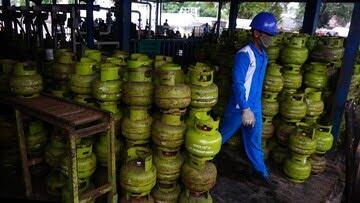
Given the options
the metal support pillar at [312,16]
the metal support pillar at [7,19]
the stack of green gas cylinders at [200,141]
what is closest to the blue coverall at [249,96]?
the stack of green gas cylinders at [200,141]

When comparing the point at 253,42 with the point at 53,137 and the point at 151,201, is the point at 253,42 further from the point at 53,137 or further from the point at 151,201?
the point at 53,137

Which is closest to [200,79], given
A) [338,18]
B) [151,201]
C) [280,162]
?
[151,201]

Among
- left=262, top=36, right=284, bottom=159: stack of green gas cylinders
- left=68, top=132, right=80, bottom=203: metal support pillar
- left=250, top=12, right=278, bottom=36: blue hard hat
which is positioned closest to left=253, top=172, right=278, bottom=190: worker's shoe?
left=262, top=36, right=284, bottom=159: stack of green gas cylinders

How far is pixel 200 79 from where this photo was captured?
2969mm

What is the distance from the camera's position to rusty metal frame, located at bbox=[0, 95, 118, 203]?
89.4 inches

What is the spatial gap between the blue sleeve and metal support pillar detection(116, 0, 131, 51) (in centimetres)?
235

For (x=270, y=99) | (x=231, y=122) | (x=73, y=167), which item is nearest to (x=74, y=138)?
(x=73, y=167)

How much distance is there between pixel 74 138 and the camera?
2.23 meters

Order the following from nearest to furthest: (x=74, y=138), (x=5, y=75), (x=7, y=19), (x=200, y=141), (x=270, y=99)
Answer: (x=74, y=138) < (x=200, y=141) < (x=5, y=75) < (x=270, y=99) < (x=7, y=19)

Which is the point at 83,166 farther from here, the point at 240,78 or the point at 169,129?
the point at 240,78

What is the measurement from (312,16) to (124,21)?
6.09m

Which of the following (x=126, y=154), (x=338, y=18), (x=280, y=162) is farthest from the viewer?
(x=338, y=18)

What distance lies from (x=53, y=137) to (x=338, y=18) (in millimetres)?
36894

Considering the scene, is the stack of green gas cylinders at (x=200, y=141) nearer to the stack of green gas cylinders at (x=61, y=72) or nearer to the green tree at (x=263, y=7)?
the stack of green gas cylinders at (x=61, y=72)
